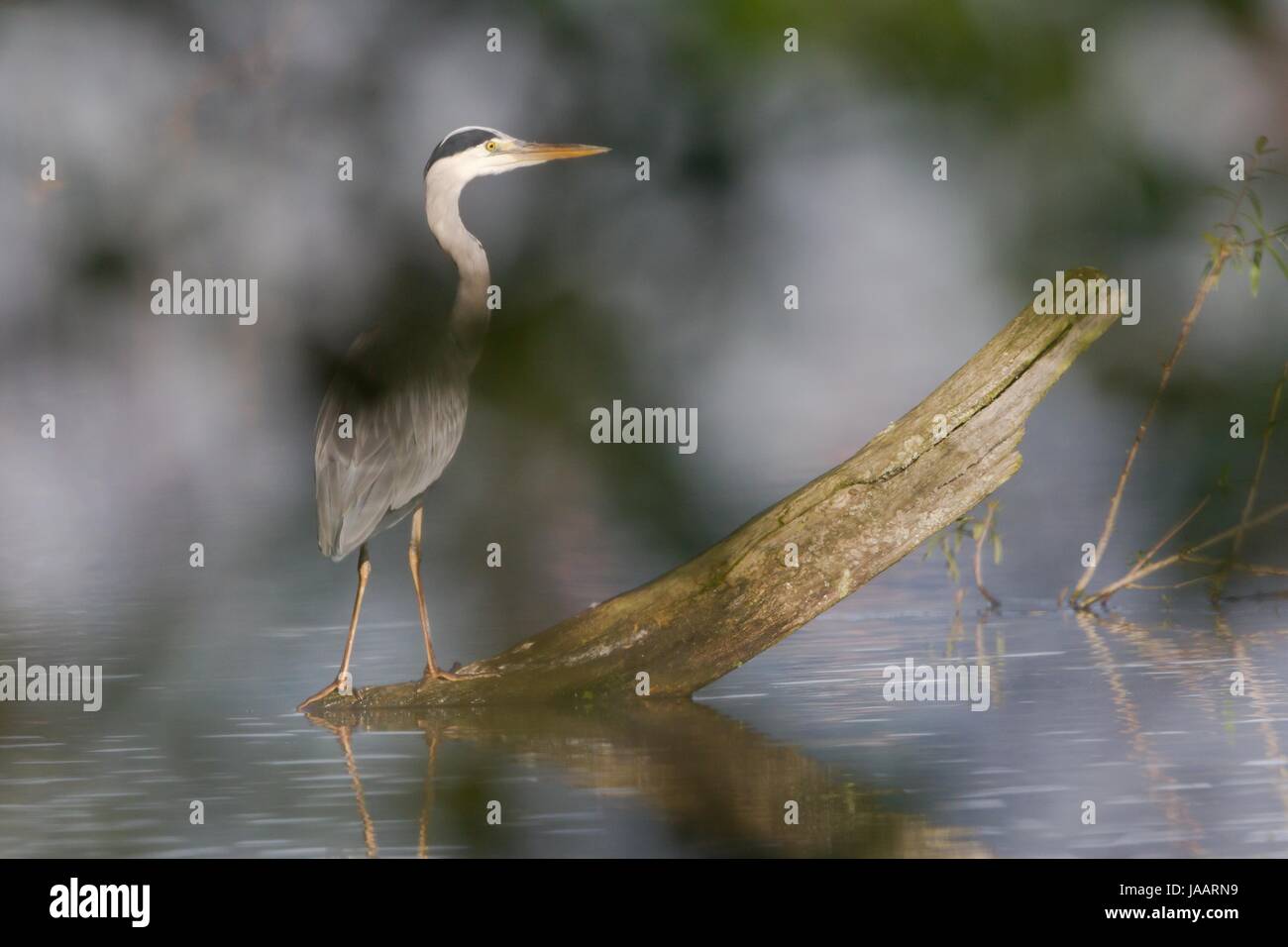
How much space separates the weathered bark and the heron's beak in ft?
7.55

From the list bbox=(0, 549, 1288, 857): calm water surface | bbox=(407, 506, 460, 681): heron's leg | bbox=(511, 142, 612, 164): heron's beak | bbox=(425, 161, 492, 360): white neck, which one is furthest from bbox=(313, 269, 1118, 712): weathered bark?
bbox=(511, 142, 612, 164): heron's beak

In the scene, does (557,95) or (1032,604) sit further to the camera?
(557,95)

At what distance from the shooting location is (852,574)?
282 inches

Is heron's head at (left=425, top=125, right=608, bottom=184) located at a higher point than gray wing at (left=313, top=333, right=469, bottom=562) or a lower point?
higher

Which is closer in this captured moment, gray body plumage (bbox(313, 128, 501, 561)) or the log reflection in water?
the log reflection in water

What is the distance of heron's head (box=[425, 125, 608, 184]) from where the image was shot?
8.52 meters

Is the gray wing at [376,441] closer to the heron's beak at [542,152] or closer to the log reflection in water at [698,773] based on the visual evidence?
the log reflection in water at [698,773]

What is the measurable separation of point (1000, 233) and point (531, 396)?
182 inches

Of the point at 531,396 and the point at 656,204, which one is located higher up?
the point at 656,204

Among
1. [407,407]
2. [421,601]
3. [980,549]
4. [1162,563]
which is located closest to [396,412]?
[407,407]

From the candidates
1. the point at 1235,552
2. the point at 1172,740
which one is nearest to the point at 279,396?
the point at 1235,552

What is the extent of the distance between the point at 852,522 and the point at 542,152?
258 cm

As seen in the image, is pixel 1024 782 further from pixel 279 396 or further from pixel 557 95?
pixel 557 95

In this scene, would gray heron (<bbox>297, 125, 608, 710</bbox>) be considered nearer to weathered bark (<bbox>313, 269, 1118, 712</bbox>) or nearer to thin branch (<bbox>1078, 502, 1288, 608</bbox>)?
weathered bark (<bbox>313, 269, 1118, 712</bbox>)
